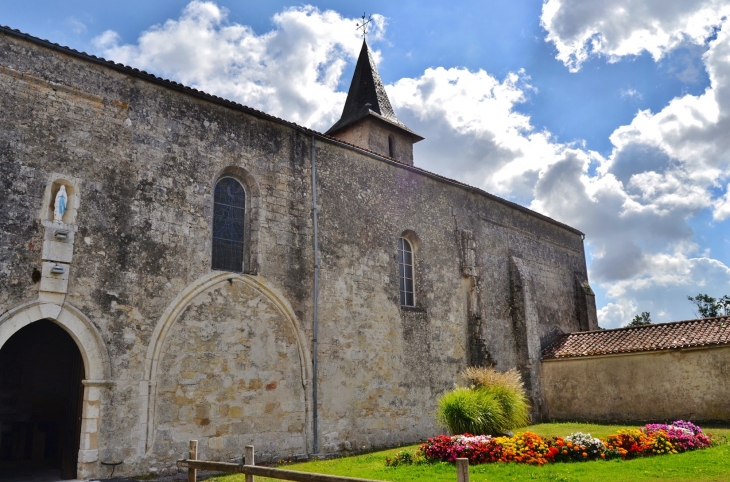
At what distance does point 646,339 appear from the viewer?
1848 centimetres

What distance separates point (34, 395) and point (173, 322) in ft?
16.3

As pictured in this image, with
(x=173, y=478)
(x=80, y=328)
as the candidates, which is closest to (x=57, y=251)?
(x=80, y=328)

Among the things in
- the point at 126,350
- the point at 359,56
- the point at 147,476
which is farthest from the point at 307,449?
the point at 359,56

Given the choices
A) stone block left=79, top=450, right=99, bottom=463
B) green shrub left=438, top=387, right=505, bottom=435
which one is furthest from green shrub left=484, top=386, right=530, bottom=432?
stone block left=79, top=450, right=99, bottom=463

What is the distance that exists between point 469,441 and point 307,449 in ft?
11.8

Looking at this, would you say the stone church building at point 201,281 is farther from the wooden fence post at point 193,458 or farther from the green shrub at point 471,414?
the wooden fence post at point 193,458

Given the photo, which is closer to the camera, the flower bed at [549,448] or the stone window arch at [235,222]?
the flower bed at [549,448]

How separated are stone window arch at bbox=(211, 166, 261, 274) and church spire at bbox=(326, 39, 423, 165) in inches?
394

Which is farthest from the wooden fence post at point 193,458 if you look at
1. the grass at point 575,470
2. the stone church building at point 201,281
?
the stone church building at point 201,281

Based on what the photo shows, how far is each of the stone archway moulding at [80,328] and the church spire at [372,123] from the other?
559 inches

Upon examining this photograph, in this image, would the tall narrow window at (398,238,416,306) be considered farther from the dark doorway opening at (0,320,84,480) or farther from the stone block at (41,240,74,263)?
the stone block at (41,240,74,263)

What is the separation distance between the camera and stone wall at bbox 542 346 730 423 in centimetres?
1652

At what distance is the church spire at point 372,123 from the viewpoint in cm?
2295

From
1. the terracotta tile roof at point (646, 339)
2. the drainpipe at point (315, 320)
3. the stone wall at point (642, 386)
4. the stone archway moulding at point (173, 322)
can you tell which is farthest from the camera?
the terracotta tile roof at point (646, 339)
